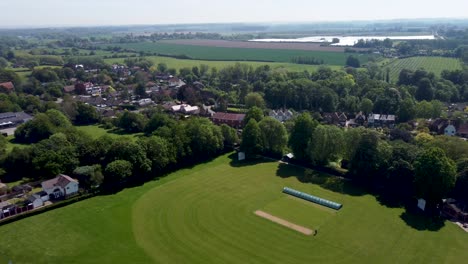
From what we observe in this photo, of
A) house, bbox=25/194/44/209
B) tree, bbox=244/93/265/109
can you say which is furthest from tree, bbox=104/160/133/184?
tree, bbox=244/93/265/109

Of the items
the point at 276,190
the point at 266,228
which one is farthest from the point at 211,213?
the point at 276,190

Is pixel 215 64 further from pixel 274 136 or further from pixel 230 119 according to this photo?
pixel 274 136

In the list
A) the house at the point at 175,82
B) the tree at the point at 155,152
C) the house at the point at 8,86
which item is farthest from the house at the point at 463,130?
the house at the point at 8,86

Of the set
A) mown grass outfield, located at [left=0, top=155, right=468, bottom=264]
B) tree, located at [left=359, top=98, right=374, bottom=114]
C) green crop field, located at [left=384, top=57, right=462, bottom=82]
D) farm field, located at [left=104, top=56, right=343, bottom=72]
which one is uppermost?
green crop field, located at [left=384, top=57, right=462, bottom=82]

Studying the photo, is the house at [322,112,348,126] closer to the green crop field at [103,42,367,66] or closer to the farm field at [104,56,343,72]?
the farm field at [104,56,343,72]

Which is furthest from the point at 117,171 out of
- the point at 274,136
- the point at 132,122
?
the point at 132,122

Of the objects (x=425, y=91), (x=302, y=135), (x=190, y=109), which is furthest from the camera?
(x=425, y=91)

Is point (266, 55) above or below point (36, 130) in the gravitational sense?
above
